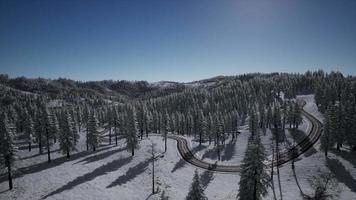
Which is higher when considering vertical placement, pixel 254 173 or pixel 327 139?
pixel 254 173

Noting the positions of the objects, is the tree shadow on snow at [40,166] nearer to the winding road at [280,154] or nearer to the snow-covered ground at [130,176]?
the snow-covered ground at [130,176]

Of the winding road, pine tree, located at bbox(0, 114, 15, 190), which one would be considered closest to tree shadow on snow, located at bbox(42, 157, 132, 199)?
pine tree, located at bbox(0, 114, 15, 190)

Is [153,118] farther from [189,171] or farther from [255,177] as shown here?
[255,177]

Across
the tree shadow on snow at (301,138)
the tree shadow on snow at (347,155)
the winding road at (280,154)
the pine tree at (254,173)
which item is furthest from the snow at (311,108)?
the pine tree at (254,173)

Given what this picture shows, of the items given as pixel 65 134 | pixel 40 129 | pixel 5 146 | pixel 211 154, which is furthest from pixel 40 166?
pixel 211 154

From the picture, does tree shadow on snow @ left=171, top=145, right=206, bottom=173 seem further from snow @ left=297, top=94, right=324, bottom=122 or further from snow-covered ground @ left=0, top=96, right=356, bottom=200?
snow @ left=297, top=94, right=324, bottom=122

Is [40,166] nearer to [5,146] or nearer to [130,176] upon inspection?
[5,146]
